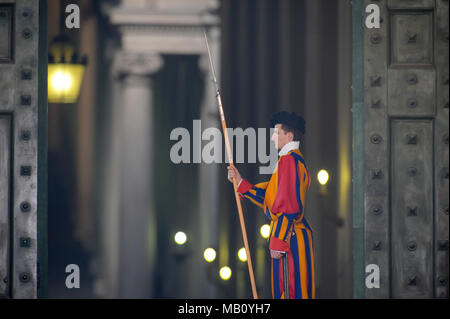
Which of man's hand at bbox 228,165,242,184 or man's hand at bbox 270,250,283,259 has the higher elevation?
man's hand at bbox 228,165,242,184

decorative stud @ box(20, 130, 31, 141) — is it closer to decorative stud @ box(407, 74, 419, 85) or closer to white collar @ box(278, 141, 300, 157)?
white collar @ box(278, 141, 300, 157)

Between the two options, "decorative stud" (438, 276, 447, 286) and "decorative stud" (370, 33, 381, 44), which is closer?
"decorative stud" (438, 276, 447, 286)

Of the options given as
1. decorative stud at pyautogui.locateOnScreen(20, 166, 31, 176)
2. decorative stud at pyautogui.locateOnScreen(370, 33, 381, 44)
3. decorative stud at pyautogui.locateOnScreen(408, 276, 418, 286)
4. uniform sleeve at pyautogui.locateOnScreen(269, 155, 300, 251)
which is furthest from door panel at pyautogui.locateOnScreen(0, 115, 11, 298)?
decorative stud at pyautogui.locateOnScreen(408, 276, 418, 286)

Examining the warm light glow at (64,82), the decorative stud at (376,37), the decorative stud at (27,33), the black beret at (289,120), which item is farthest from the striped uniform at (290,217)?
the decorative stud at (27,33)

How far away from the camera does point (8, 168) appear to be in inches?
200

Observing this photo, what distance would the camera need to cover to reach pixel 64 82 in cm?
504

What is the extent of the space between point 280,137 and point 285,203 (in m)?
0.53

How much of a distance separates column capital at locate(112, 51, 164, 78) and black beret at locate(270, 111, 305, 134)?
994 millimetres

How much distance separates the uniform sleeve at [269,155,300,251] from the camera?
189 inches

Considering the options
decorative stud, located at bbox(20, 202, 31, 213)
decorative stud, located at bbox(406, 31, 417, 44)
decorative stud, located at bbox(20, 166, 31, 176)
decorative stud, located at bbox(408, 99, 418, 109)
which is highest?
decorative stud, located at bbox(406, 31, 417, 44)

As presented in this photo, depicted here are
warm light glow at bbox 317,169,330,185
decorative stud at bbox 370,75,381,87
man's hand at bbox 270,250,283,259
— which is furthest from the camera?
decorative stud at bbox 370,75,381,87

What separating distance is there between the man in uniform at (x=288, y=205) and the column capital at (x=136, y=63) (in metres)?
1.01

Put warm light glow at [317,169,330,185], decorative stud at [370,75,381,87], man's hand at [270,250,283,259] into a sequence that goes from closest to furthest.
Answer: man's hand at [270,250,283,259], warm light glow at [317,169,330,185], decorative stud at [370,75,381,87]
